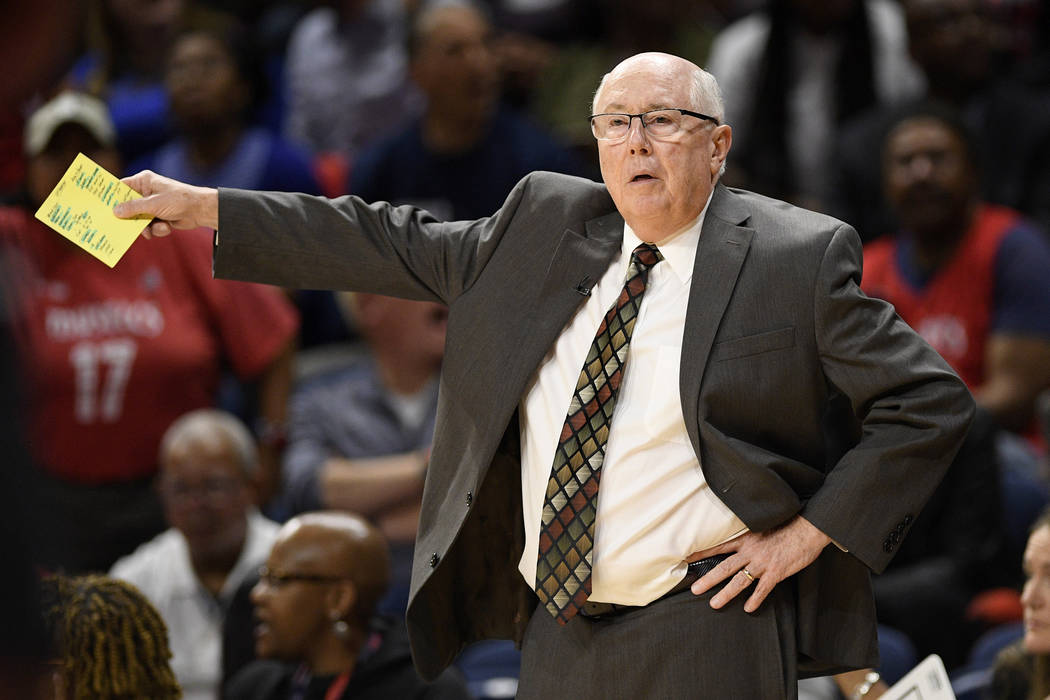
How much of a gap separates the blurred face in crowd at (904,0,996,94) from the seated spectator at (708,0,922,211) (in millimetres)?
161

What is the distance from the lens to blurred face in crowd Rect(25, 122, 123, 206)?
5.45 metres

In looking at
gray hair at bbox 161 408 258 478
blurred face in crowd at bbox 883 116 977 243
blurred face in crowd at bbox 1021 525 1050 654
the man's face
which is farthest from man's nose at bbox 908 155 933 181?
the man's face

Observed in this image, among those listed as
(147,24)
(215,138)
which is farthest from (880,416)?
(147,24)

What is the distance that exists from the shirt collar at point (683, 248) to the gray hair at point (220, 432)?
2522 millimetres

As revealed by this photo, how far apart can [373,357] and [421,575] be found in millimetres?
2899

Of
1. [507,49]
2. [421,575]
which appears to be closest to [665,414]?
[421,575]

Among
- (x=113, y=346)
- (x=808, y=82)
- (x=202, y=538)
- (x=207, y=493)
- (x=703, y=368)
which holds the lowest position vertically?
(x=202, y=538)

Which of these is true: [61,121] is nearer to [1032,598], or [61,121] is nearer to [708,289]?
[708,289]

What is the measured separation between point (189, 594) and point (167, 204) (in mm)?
2383

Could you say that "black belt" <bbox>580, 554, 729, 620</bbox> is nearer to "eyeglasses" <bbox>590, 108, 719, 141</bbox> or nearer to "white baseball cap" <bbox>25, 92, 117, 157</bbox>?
"eyeglasses" <bbox>590, 108, 719, 141</bbox>

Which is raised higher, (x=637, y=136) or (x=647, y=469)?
(x=637, y=136)

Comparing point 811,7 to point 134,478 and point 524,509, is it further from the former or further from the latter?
point 524,509

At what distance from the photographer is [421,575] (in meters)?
2.90

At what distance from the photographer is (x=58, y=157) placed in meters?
5.46
